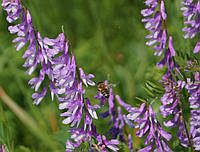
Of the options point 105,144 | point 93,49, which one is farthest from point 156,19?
point 93,49

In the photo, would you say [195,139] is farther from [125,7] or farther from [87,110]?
[125,7]

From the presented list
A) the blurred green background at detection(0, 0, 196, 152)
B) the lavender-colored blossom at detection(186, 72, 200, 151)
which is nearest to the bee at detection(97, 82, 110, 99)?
the lavender-colored blossom at detection(186, 72, 200, 151)

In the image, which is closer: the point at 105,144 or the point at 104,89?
the point at 105,144

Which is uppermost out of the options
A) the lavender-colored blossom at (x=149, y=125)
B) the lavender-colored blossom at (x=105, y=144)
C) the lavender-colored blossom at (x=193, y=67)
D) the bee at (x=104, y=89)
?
the lavender-colored blossom at (x=193, y=67)

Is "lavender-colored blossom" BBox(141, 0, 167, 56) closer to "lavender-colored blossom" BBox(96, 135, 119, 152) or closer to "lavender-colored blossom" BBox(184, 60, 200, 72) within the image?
"lavender-colored blossom" BBox(184, 60, 200, 72)

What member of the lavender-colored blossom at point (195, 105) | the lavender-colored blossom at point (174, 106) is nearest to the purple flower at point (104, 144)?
the lavender-colored blossom at point (174, 106)

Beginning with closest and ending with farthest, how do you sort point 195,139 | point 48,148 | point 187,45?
point 195,139, point 187,45, point 48,148

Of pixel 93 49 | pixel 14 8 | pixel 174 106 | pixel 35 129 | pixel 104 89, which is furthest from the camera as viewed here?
pixel 93 49

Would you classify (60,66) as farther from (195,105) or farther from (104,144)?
(195,105)

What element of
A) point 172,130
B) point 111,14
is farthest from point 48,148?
point 111,14

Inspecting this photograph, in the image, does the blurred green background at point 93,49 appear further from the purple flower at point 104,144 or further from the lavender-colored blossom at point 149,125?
the lavender-colored blossom at point 149,125

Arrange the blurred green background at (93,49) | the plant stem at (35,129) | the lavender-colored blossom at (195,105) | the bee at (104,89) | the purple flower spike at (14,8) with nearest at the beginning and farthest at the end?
1. the purple flower spike at (14,8)
2. the lavender-colored blossom at (195,105)
3. the bee at (104,89)
4. the plant stem at (35,129)
5. the blurred green background at (93,49)
